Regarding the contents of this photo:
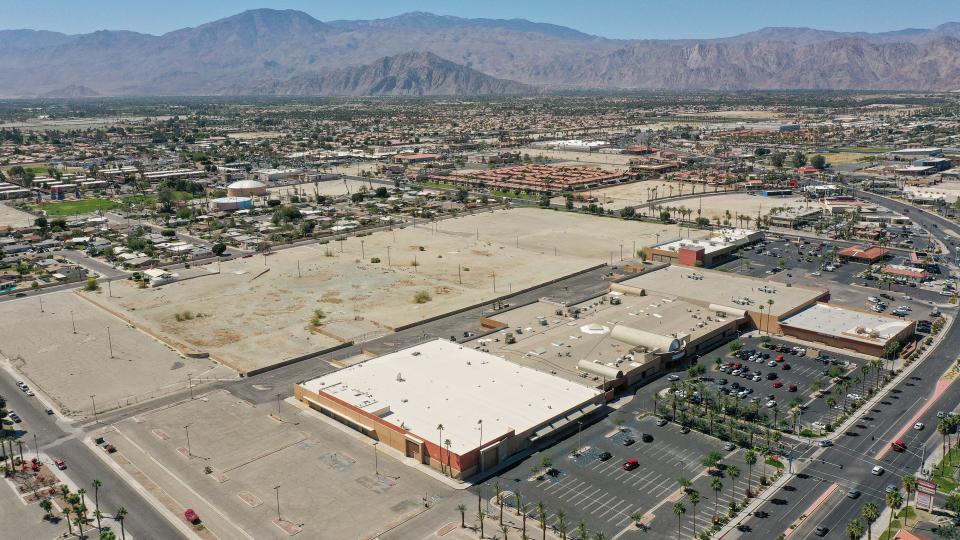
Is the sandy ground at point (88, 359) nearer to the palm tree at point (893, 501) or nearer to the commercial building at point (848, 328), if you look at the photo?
the palm tree at point (893, 501)

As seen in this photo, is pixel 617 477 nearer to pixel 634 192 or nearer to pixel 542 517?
pixel 542 517

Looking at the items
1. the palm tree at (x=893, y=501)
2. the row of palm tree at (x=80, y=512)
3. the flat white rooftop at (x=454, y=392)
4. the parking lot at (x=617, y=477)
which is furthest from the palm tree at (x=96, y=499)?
the palm tree at (x=893, y=501)

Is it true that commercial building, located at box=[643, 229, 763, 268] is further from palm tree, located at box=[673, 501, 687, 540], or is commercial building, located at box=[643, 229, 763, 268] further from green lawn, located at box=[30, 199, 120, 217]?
green lawn, located at box=[30, 199, 120, 217]

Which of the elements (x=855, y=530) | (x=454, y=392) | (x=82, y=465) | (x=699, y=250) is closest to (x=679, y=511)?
(x=855, y=530)

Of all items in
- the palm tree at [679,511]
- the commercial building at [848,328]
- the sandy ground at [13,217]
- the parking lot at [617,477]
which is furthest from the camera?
the sandy ground at [13,217]

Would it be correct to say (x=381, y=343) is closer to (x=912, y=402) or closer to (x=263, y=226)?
(x=912, y=402)

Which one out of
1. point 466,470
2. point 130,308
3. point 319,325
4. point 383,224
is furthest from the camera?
point 383,224

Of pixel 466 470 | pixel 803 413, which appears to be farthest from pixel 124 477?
pixel 803 413

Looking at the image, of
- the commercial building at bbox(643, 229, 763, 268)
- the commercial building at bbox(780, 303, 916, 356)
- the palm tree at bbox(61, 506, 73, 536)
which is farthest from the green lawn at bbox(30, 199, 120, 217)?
the commercial building at bbox(780, 303, 916, 356)
